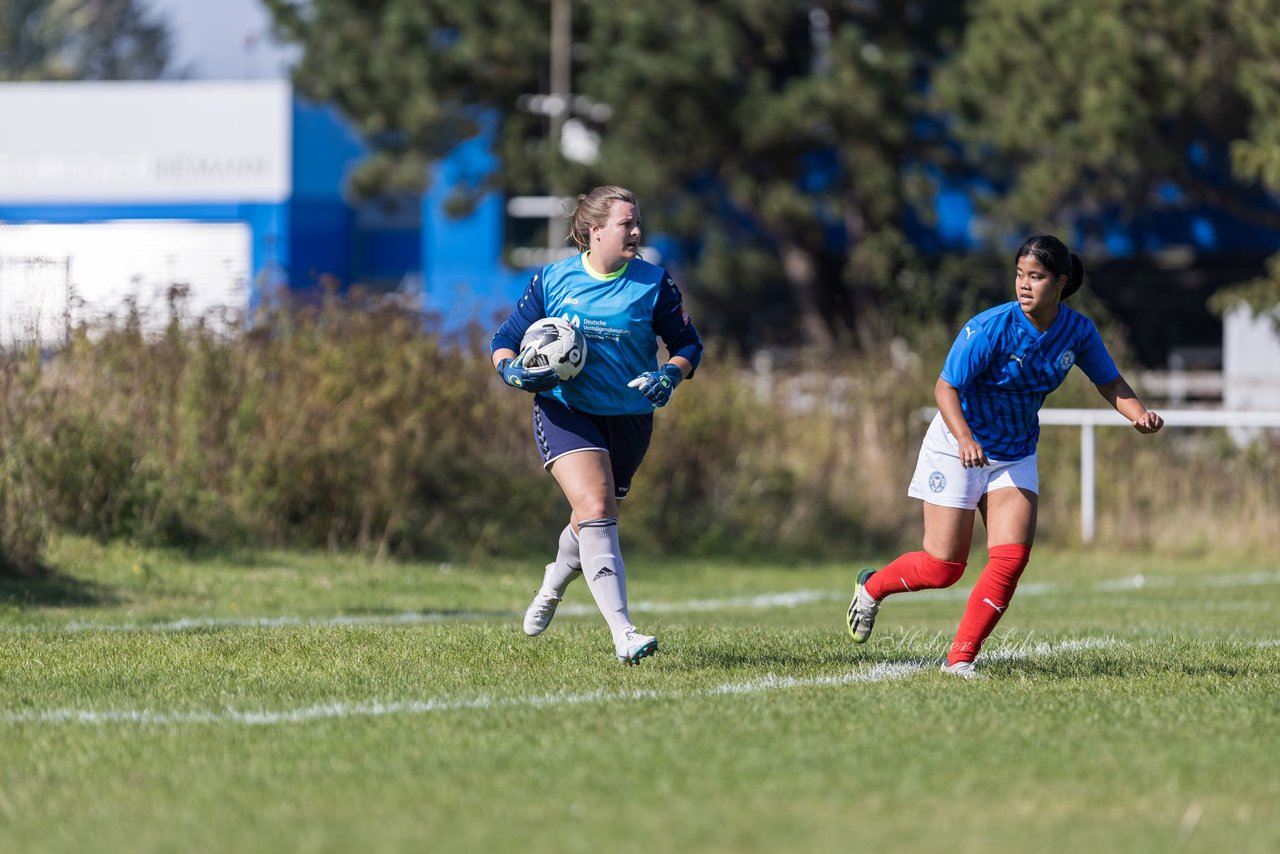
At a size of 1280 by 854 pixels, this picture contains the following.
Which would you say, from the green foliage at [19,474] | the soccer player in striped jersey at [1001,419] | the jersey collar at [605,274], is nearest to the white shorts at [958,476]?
the soccer player in striped jersey at [1001,419]

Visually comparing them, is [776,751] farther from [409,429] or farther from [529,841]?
[409,429]

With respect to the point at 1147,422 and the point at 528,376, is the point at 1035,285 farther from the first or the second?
the point at 528,376

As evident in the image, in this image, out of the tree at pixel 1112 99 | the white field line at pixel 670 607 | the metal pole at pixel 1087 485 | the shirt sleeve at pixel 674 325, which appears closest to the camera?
the shirt sleeve at pixel 674 325

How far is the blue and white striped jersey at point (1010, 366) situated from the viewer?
318 inches

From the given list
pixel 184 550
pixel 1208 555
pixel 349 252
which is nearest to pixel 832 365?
pixel 1208 555

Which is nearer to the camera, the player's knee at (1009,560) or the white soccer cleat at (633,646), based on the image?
the white soccer cleat at (633,646)

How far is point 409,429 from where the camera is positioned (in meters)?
16.2

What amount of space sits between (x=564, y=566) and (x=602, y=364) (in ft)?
3.19

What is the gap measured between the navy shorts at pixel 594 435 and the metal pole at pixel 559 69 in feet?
97.3

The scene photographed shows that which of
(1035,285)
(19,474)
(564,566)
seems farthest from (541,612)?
(19,474)

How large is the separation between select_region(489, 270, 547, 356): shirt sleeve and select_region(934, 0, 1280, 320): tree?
20314mm

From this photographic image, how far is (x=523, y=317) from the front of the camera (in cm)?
849

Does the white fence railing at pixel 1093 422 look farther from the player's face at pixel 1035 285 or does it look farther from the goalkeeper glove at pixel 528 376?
the goalkeeper glove at pixel 528 376

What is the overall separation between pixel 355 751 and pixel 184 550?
8.70 meters
